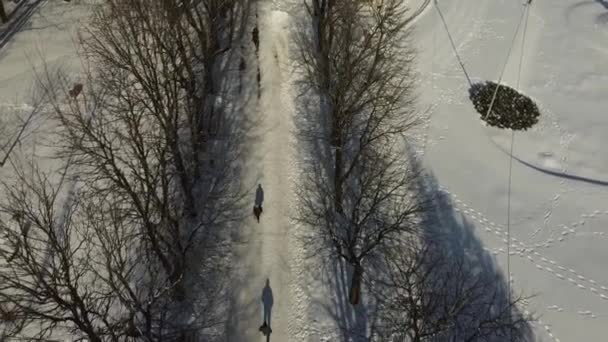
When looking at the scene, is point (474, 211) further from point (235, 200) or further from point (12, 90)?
point (12, 90)

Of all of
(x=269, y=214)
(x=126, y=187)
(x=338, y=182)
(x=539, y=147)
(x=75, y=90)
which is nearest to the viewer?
(x=126, y=187)

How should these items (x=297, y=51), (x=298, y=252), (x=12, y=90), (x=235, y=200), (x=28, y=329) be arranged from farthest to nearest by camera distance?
(x=297, y=51) → (x=12, y=90) → (x=235, y=200) → (x=298, y=252) → (x=28, y=329)

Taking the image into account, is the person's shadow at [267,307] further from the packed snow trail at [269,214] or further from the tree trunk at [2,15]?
the tree trunk at [2,15]

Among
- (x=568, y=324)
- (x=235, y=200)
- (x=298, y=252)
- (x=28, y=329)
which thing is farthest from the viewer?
(x=235, y=200)

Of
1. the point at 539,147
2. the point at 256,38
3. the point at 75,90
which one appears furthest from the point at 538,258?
the point at 75,90

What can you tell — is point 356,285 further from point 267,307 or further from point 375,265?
point 267,307

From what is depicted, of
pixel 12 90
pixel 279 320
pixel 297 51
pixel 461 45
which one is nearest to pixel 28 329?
pixel 279 320

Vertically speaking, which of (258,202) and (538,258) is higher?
(258,202)
